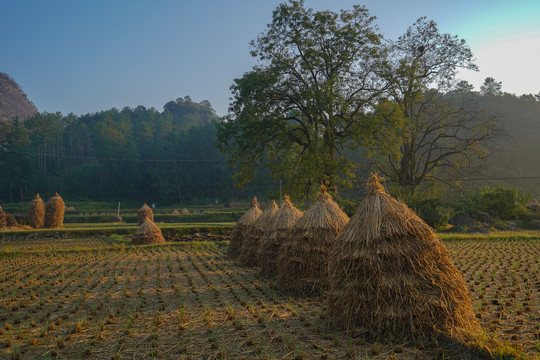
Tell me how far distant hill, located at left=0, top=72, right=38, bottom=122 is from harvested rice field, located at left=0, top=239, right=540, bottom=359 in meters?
136

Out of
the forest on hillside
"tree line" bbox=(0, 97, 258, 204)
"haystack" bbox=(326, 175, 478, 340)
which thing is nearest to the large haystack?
"haystack" bbox=(326, 175, 478, 340)

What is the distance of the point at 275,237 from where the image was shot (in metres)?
9.63

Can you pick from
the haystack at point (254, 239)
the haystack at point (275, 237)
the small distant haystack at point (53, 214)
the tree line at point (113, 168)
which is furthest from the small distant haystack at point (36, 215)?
the tree line at point (113, 168)

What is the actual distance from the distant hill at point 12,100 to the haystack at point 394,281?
464 feet

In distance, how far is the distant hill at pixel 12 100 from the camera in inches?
4798

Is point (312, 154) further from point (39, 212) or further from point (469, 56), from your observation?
point (39, 212)

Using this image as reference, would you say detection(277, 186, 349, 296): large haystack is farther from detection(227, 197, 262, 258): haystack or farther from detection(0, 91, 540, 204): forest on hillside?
detection(0, 91, 540, 204): forest on hillside

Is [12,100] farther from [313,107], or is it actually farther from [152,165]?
[313,107]

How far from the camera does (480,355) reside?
4184mm

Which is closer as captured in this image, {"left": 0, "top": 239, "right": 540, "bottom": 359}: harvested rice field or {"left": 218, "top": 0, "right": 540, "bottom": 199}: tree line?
{"left": 0, "top": 239, "right": 540, "bottom": 359}: harvested rice field

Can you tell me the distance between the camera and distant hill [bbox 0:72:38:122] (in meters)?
122

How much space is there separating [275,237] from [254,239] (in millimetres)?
2560

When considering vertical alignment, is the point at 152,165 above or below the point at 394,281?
above

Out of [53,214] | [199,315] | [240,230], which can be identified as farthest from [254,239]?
[53,214]
